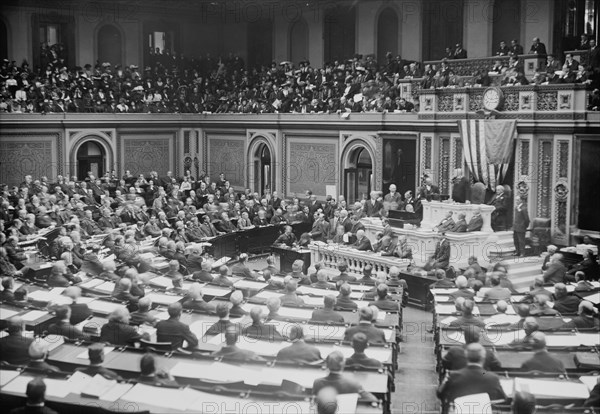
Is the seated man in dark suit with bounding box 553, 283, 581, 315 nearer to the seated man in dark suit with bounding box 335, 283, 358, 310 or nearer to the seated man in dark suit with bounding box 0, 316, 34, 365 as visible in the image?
the seated man in dark suit with bounding box 335, 283, 358, 310

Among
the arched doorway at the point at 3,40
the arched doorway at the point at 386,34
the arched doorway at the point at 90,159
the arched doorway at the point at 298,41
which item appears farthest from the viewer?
the arched doorway at the point at 298,41

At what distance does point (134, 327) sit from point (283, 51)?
27391 mm

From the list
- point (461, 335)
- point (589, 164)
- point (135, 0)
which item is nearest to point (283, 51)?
point (135, 0)

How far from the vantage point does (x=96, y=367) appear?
27.2 ft

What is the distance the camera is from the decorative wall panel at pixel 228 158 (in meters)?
32.3

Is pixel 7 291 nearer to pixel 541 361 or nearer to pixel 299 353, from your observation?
pixel 299 353

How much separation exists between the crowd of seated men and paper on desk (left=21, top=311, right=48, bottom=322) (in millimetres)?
16308

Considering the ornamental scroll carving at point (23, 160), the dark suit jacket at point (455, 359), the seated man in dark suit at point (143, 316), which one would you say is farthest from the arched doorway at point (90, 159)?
the dark suit jacket at point (455, 359)

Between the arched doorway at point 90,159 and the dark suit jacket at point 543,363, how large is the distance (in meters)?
25.5

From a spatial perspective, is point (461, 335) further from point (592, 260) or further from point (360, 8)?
point (360, 8)

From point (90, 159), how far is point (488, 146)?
59.9 ft

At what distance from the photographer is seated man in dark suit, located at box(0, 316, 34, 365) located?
8875 millimetres

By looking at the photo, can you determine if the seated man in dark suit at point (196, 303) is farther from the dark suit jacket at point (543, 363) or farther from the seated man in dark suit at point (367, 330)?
the dark suit jacket at point (543, 363)

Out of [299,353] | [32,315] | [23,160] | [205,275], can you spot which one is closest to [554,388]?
[299,353]
